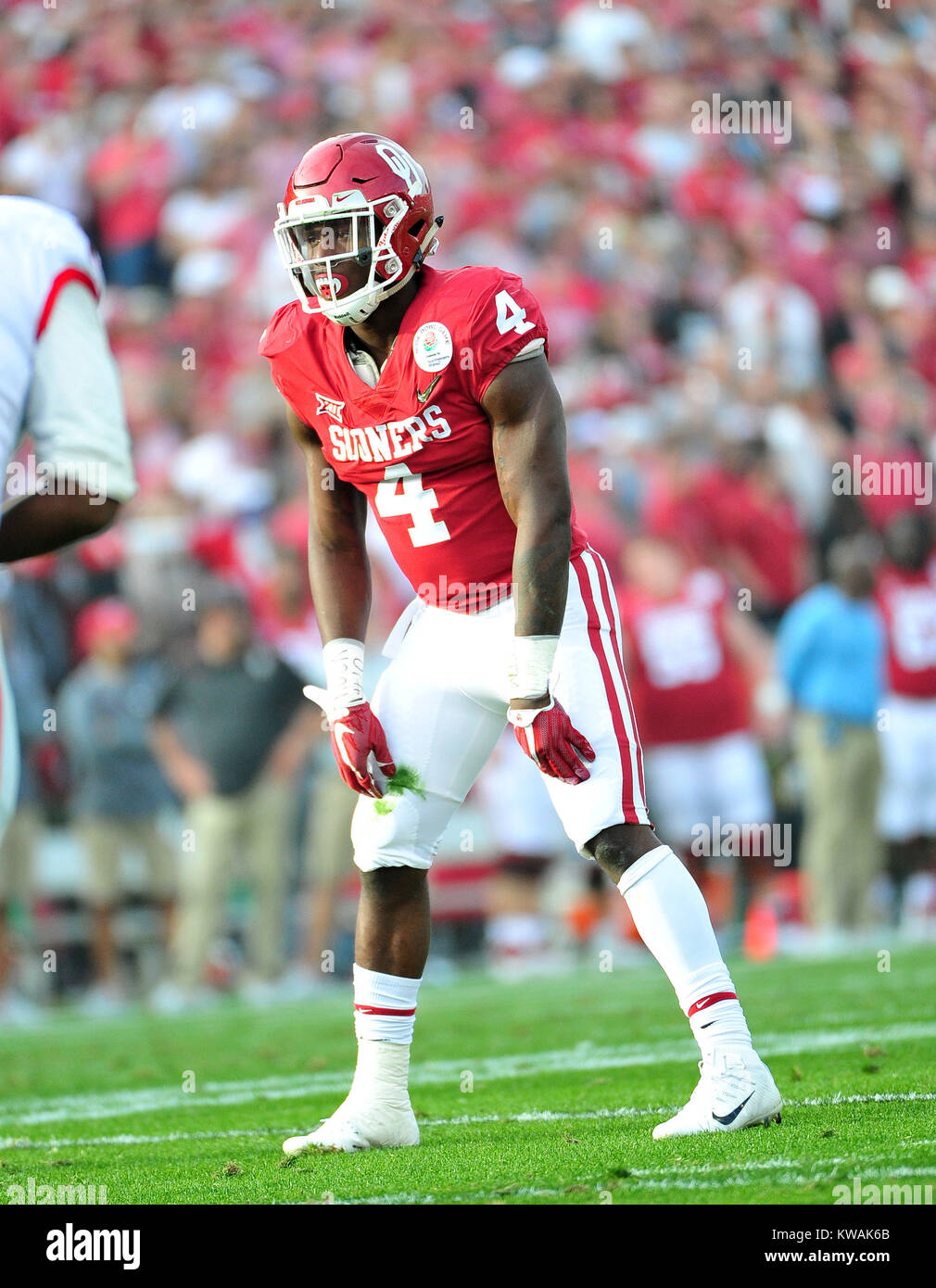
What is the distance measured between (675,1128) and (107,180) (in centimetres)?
1031

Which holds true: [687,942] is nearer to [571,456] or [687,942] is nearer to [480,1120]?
[480,1120]

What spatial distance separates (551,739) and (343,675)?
58 cm

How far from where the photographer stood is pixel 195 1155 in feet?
13.2

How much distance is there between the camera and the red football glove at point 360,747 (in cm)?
397

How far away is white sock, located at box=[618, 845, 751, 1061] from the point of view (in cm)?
385

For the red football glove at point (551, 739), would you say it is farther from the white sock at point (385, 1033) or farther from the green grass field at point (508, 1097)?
the green grass field at point (508, 1097)

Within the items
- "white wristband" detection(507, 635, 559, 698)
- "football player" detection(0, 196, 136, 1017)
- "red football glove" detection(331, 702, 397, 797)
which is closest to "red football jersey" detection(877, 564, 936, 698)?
"red football glove" detection(331, 702, 397, 797)

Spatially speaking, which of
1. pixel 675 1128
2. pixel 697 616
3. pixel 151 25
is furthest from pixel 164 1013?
pixel 151 25

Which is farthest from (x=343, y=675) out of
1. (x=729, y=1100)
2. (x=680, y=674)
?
(x=680, y=674)

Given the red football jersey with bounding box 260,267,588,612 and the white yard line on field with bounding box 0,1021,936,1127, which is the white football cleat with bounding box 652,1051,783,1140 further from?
the white yard line on field with bounding box 0,1021,936,1127

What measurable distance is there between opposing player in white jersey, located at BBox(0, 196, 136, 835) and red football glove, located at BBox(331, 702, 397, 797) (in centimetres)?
134

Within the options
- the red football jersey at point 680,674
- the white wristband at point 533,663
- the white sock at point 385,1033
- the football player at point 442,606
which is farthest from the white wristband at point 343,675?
the red football jersey at point 680,674

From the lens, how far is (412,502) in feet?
13.2
